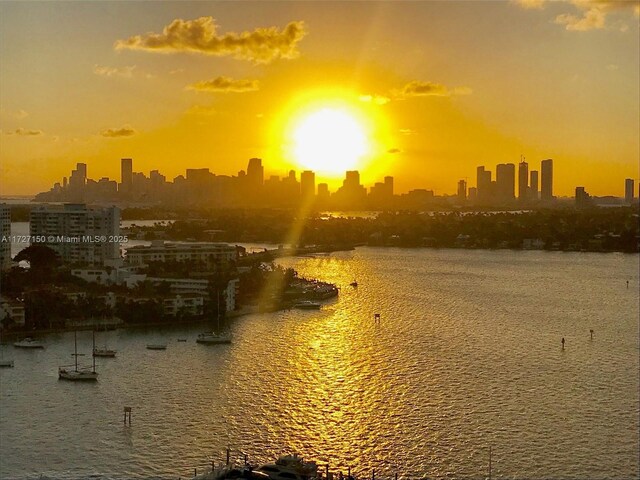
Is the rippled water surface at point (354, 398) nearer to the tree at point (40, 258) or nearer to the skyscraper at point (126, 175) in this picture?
the tree at point (40, 258)

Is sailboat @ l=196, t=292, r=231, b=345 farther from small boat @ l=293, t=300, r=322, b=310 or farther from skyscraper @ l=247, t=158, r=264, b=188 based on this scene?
skyscraper @ l=247, t=158, r=264, b=188

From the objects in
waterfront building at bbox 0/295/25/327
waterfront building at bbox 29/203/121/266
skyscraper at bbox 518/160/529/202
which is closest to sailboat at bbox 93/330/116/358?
waterfront building at bbox 0/295/25/327

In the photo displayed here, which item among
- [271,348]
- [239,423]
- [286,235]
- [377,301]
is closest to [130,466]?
[239,423]

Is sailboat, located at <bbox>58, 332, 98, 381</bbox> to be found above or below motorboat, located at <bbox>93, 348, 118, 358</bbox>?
below

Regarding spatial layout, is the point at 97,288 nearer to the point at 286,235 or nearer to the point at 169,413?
the point at 169,413

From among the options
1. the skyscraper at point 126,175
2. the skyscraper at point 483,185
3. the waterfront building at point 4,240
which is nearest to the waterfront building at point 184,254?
the waterfront building at point 4,240

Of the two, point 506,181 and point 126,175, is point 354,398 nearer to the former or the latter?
point 126,175

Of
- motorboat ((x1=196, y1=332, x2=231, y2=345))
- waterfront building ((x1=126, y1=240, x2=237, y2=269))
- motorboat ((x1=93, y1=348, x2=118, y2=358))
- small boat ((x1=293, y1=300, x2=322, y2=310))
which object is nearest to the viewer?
motorboat ((x1=93, y1=348, x2=118, y2=358))
